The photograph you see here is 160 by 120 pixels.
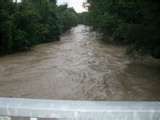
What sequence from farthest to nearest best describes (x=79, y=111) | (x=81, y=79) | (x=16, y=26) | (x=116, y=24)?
(x=116, y=24) < (x=16, y=26) < (x=81, y=79) < (x=79, y=111)

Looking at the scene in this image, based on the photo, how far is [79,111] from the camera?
1.42m

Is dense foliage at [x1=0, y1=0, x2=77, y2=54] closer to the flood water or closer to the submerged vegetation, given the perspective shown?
the submerged vegetation

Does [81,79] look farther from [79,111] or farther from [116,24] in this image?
[116,24]

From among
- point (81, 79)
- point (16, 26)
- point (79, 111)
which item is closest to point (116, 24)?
point (16, 26)

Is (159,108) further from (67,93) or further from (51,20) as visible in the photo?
(51,20)

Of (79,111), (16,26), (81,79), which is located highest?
(79,111)

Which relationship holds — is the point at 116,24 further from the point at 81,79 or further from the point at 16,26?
the point at 81,79

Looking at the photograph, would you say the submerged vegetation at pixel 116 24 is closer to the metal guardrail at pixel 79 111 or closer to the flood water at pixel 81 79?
the flood water at pixel 81 79

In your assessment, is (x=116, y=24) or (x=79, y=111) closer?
(x=79, y=111)

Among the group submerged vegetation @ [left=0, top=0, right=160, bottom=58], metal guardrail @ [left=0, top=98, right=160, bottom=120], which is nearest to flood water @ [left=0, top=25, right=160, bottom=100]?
submerged vegetation @ [left=0, top=0, right=160, bottom=58]

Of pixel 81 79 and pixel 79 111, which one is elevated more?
pixel 79 111

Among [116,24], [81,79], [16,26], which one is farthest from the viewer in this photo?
[116,24]

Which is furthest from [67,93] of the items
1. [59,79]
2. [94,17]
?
[94,17]

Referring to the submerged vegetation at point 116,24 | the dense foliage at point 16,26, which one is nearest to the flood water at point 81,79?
the submerged vegetation at point 116,24
